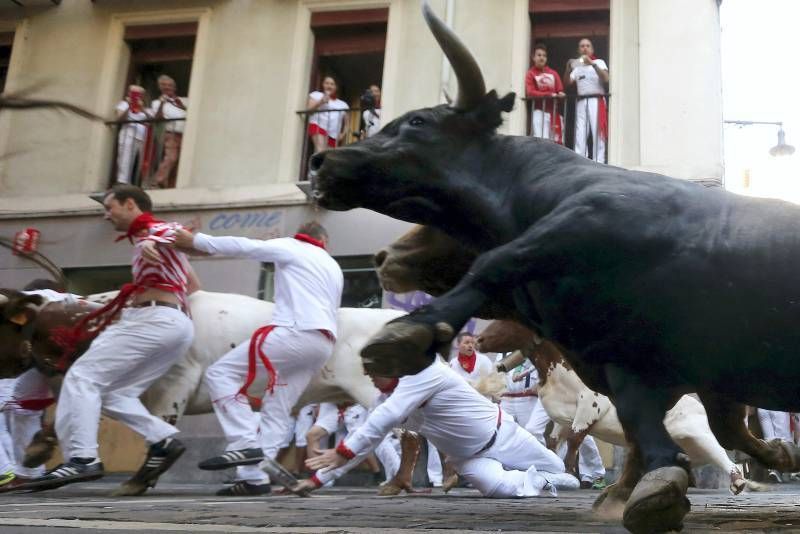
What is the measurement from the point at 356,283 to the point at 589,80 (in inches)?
178

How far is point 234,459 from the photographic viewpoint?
640cm

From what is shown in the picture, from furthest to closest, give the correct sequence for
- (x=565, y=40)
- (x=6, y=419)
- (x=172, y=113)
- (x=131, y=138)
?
(x=131, y=138) < (x=172, y=113) < (x=565, y=40) < (x=6, y=419)

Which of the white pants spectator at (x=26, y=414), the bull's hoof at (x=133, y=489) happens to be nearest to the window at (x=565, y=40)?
the white pants spectator at (x=26, y=414)

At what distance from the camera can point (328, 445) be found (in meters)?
11.2

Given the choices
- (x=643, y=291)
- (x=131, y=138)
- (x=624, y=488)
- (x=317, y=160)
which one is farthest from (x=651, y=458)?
(x=131, y=138)

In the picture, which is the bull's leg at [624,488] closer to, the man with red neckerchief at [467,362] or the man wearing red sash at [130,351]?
the man wearing red sash at [130,351]

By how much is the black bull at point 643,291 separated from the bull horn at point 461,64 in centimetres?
1

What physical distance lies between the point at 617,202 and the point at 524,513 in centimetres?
144

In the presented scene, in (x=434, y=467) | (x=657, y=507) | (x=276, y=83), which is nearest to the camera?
(x=657, y=507)

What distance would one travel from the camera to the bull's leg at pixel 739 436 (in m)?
3.57

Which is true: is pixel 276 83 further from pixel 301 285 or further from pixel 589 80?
pixel 301 285

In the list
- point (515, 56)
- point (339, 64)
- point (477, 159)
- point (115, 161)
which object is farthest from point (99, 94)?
point (477, 159)

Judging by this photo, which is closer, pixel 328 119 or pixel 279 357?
pixel 279 357

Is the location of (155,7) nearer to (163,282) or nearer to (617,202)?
(163,282)
